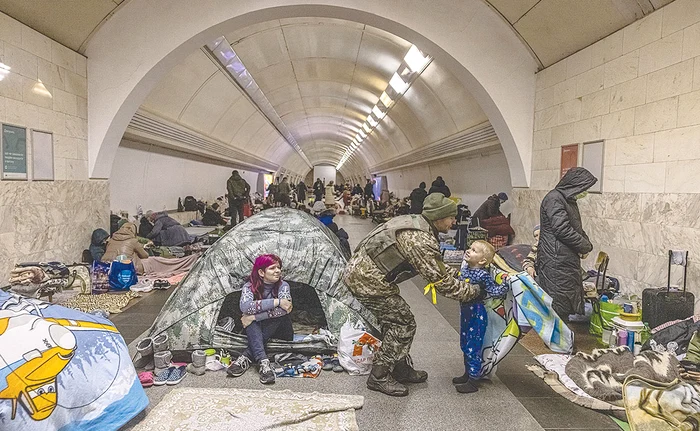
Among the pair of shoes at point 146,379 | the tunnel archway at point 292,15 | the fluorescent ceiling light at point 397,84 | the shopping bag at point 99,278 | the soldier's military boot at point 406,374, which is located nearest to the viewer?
the pair of shoes at point 146,379

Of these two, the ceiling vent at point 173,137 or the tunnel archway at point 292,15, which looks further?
the ceiling vent at point 173,137

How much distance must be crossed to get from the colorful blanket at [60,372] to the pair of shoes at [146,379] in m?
0.56

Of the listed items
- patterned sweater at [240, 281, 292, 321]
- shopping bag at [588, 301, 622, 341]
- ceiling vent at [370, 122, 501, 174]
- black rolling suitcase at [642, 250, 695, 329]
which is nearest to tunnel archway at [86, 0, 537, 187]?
ceiling vent at [370, 122, 501, 174]

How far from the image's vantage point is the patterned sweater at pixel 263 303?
4.04 meters

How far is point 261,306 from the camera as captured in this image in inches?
159

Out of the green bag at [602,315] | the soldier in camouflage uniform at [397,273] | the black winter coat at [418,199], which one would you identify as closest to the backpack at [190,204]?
the black winter coat at [418,199]

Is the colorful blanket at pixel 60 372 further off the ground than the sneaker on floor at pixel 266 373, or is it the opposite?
the colorful blanket at pixel 60 372

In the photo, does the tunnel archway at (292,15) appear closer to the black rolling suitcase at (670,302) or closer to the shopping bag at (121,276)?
the shopping bag at (121,276)

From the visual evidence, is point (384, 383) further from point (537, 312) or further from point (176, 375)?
point (176, 375)

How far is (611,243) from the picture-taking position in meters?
5.82

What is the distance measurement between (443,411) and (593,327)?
8.44ft

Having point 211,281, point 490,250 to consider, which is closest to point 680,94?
point 490,250

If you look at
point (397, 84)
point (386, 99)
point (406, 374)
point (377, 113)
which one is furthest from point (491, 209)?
point (377, 113)

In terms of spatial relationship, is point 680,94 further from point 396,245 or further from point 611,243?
point 396,245
